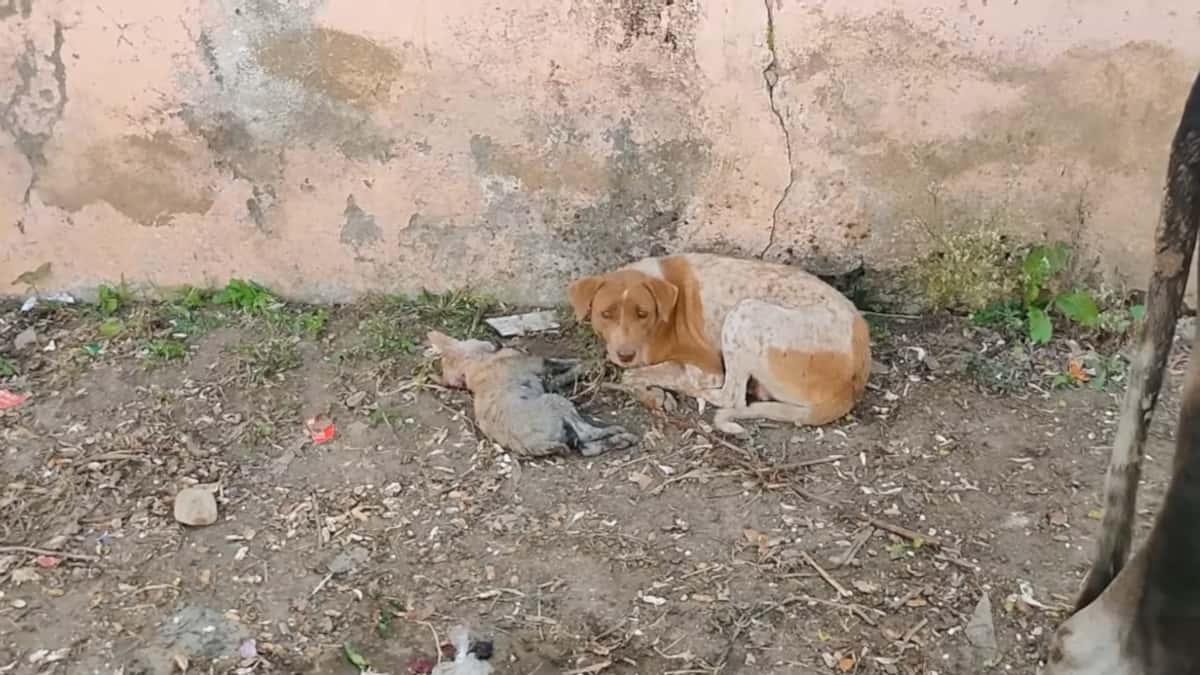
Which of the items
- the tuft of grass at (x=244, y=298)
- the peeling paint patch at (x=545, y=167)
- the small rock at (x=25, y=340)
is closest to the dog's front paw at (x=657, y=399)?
the peeling paint patch at (x=545, y=167)

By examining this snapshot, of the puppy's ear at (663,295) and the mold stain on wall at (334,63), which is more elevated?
the mold stain on wall at (334,63)

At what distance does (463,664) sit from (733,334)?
1.76 m

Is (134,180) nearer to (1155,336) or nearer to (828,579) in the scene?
(828,579)

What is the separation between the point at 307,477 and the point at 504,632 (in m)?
1.09

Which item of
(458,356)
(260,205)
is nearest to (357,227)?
(260,205)

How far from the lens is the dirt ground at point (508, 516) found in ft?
11.6

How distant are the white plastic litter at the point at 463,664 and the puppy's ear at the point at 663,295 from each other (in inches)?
65.7

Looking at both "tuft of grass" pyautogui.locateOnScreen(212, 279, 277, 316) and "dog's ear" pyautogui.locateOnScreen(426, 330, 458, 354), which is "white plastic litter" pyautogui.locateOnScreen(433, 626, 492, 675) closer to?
"dog's ear" pyautogui.locateOnScreen(426, 330, 458, 354)

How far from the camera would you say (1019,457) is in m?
4.34

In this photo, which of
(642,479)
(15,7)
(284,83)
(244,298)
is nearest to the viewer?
(642,479)

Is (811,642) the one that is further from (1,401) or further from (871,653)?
(1,401)

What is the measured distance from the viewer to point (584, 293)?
4.76 m

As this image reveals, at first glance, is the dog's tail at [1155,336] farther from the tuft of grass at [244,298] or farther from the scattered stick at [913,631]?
the tuft of grass at [244,298]

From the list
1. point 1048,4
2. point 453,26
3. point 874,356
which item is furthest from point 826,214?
point 453,26
